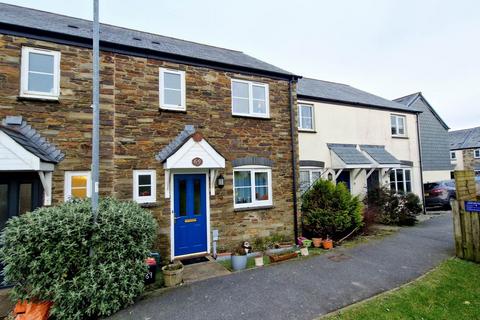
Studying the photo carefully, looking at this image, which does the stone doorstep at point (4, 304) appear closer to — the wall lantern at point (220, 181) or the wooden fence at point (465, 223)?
the wall lantern at point (220, 181)

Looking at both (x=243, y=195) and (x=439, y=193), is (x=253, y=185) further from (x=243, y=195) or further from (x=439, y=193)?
(x=439, y=193)

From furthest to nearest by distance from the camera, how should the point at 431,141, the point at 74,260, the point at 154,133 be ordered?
the point at 431,141
the point at 154,133
the point at 74,260

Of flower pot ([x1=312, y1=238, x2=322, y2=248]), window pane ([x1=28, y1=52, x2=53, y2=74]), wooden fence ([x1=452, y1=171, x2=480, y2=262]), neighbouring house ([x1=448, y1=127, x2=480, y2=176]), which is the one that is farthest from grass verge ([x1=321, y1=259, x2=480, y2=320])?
neighbouring house ([x1=448, y1=127, x2=480, y2=176])

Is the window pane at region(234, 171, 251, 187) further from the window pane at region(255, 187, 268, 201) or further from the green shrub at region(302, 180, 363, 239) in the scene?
the green shrub at region(302, 180, 363, 239)


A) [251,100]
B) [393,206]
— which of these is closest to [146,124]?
[251,100]

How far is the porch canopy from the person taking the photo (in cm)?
499

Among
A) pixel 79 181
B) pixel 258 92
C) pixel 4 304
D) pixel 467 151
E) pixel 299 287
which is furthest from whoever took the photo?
pixel 467 151

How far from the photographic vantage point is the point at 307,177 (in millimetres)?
11805

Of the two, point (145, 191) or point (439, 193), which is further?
point (439, 193)

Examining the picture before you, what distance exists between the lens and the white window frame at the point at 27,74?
5906 mm

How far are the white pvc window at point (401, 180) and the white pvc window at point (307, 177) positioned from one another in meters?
5.88

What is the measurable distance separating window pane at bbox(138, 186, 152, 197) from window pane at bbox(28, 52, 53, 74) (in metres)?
3.90

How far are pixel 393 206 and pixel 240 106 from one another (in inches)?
382

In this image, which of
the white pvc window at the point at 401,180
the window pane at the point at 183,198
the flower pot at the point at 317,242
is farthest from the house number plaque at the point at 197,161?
the white pvc window at the point at 401,180
